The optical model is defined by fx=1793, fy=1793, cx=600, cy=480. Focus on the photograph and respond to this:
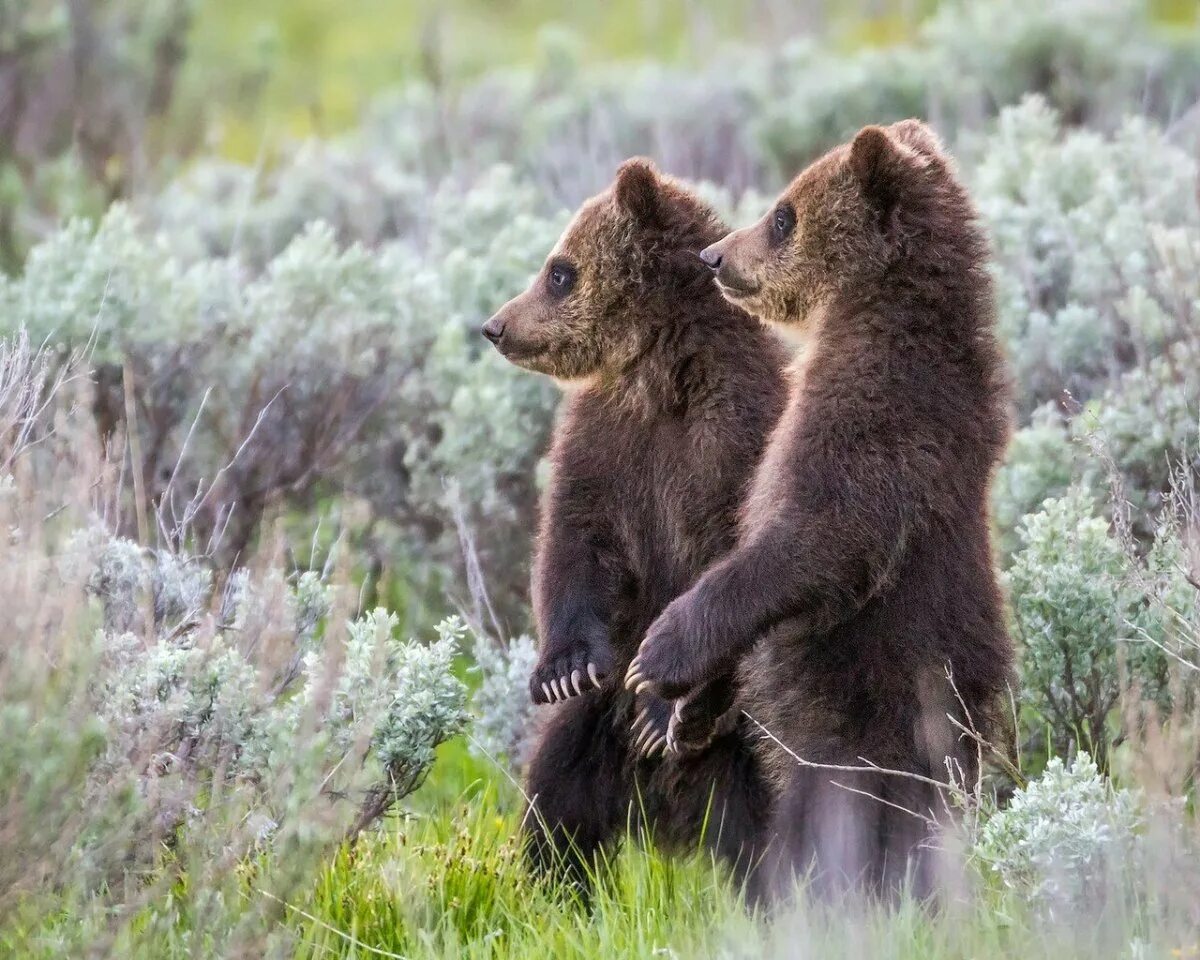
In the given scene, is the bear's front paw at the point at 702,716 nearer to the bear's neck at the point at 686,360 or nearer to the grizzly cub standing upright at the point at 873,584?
the grizzly cub standing upright at the point at 873,584

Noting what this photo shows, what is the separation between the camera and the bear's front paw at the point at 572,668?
15.7 ft

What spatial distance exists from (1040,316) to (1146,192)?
1.44 m

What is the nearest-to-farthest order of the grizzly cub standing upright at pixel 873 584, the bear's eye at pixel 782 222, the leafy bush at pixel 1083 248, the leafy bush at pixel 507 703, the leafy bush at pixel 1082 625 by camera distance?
the grizzly cub standing upright at pixel 873 584, the bear's eye at pixel 782 222, the leafy bush at pixel 1082 625, the leafy bush at pixel 507 703, the leafy bush at pixel 1083 248

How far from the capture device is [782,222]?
4895mm

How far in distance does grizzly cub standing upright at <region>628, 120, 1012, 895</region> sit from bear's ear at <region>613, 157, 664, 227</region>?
2.70 ft

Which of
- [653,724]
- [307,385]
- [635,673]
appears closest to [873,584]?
[635,673]

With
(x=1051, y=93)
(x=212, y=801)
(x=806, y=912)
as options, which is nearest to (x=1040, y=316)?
(x=806, y=912)

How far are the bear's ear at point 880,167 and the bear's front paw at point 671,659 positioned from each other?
1.18m

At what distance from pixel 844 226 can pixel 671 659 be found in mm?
1253

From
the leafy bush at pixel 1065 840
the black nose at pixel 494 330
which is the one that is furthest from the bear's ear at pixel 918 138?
the leafy bush at pixel 1065 840

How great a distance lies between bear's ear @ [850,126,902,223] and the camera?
462cm

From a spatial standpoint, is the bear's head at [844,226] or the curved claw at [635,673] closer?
the curved claw at [635,673]

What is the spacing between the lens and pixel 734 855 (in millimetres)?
4715

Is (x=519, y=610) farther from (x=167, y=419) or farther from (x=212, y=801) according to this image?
(x=212, y=801)
